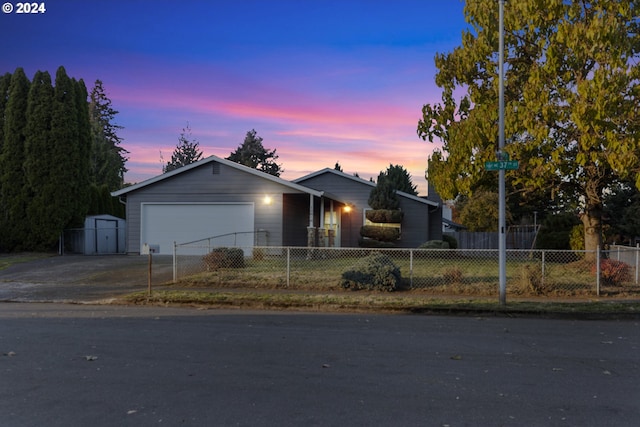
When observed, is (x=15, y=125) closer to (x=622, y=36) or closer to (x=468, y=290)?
(x=468, y=290)

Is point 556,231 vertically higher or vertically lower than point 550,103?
lower

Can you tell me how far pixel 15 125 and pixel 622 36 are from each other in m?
25.6

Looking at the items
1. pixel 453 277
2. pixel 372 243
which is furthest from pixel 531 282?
pixel 372 243

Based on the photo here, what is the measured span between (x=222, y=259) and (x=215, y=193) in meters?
6.50

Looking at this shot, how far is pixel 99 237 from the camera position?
26.7 metres

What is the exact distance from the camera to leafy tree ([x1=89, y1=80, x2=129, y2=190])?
47.5 meters

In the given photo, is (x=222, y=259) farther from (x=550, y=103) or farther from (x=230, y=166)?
(x=550, y=103)

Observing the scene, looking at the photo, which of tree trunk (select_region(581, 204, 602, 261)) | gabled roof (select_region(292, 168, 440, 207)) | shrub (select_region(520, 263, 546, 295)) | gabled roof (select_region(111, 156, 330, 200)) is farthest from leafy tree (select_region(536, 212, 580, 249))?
shrub (select_region(520, 263, 546, 295))

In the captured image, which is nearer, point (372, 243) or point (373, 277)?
point (373, 277)

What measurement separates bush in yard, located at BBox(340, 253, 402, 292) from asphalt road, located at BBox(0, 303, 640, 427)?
3.41m

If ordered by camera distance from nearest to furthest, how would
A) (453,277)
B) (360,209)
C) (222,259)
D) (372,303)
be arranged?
(372,303) < (453,277) < (222,259) < (360,209)

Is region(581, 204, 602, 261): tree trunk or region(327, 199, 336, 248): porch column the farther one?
region(327, 199, 336, 248): porch column

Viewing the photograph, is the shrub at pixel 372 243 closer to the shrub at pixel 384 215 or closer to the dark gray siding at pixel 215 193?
the shrub at pixel 384 215

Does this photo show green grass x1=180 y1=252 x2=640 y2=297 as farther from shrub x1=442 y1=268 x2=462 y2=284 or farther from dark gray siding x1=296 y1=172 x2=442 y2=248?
dark gray siding x1=296 y1=172 x2=442 y2=248
